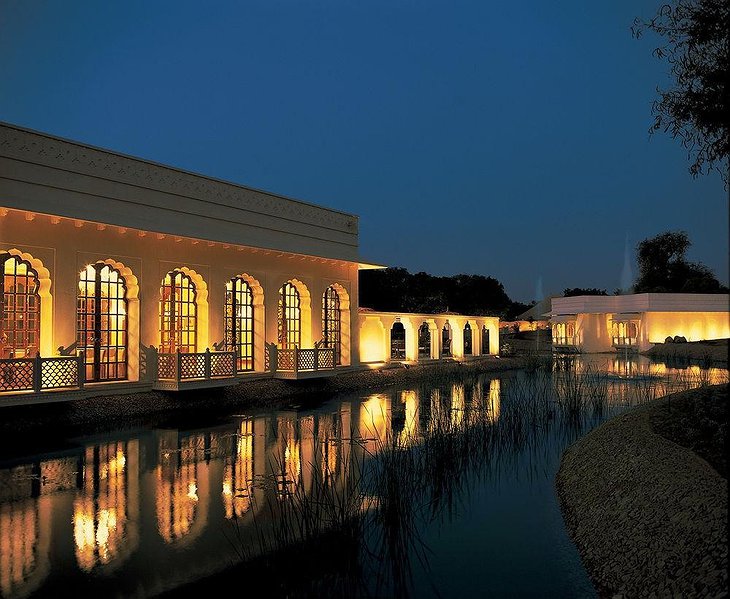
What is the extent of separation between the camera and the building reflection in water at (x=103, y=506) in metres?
4.25

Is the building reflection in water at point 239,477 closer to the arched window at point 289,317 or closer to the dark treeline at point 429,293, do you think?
the arched window at point 289,317

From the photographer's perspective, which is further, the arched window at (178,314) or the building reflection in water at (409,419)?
the arched window at (178,314)

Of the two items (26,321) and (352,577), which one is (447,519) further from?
(26,321)

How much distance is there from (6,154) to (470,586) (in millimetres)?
8422

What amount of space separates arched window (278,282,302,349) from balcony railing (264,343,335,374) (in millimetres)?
683

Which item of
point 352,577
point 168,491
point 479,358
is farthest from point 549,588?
point 479,358

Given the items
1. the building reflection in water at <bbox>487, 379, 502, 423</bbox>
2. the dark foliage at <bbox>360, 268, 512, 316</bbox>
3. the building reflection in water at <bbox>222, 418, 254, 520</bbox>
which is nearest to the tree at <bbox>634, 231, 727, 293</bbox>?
the dark foliage at <bbox>360, 268, 512, 316</bbox>

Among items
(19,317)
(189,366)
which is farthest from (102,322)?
(189,366)

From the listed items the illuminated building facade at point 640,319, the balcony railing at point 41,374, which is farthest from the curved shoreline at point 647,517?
the illuminated building facade at point 640,319

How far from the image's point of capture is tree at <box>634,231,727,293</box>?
135 feet

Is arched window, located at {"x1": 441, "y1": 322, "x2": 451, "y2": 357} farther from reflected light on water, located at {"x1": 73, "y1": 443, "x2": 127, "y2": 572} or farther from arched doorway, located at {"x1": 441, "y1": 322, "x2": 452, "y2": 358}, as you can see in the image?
reflected light on water, located at {"x1": 73, "y1": 443, "x2": 127, "y2": 572}

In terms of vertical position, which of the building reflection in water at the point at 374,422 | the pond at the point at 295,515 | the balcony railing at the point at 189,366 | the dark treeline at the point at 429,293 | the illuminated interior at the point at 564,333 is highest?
the dark treeline at the point at 429,293

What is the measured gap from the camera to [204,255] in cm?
1224

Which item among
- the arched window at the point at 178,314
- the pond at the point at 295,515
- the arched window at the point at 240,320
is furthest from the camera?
the arched window at the point at 240,320
